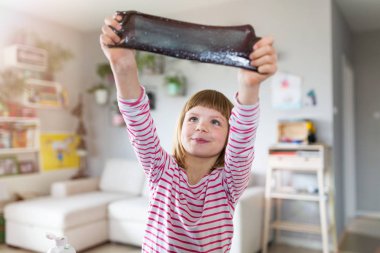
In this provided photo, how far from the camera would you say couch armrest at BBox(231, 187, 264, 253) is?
2.72 meters

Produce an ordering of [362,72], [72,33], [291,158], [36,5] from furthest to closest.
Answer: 1. [362,72]
2. [72,33]
3. [36,5]
4. [291,158]

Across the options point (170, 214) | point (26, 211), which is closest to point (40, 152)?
point (26, 211)

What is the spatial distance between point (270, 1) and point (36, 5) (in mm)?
2313

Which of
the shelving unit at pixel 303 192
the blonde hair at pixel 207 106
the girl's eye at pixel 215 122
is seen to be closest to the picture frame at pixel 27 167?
the shelving unit at pixel 303 192

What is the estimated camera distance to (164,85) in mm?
4008

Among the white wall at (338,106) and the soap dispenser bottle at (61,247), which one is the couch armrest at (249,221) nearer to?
the white wall at (338,106)

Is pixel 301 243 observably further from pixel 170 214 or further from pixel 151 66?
pixel 170 214

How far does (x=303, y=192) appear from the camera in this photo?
3.07m

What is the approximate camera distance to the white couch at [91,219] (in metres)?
2.90

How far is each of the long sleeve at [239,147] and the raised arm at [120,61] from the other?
199mm

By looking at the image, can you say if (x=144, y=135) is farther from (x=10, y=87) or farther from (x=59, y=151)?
(x=59, y=151)

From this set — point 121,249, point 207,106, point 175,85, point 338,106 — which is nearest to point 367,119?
point 338,106

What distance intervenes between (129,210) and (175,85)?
4.45 feet

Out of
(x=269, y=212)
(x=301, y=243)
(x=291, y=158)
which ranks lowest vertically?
(x=301, y=243)
